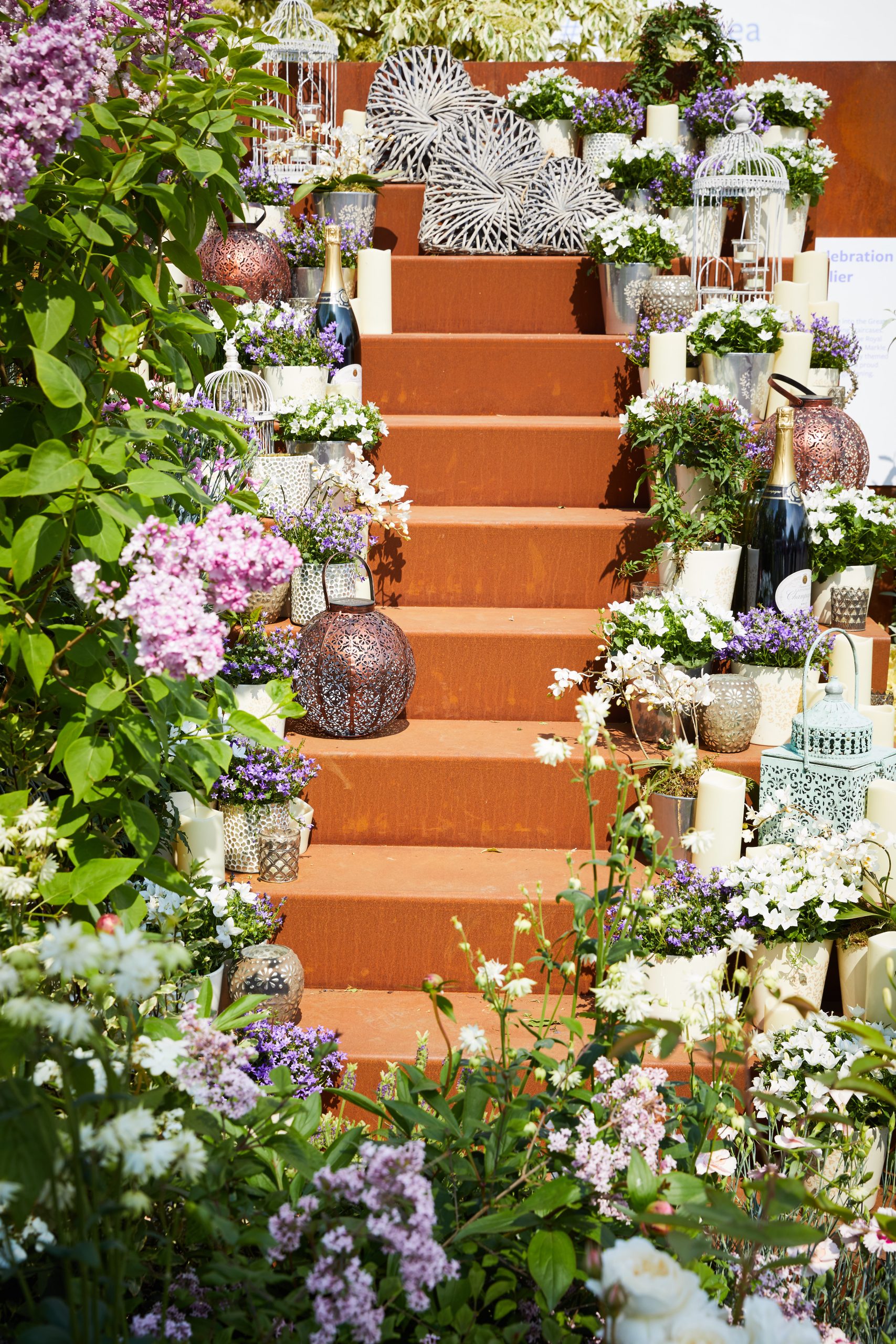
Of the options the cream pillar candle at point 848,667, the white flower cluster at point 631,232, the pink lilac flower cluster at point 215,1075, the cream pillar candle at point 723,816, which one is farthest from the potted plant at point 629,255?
the pink lilac flower cluster at point 215,1075

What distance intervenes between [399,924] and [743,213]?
3.40 m

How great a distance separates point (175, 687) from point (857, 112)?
16.7 feet

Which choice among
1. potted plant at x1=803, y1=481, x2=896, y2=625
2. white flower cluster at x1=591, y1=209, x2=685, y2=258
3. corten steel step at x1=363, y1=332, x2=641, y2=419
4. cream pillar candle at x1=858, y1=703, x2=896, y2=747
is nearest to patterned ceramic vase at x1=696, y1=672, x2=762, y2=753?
cream pillar candle at x1=858, y1=703, x2=896, y2=747

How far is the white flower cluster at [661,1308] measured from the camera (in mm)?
768

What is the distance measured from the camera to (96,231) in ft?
4.47

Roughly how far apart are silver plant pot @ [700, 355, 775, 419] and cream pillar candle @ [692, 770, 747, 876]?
1.44 m

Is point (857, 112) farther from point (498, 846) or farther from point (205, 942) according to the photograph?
point (205, 942)

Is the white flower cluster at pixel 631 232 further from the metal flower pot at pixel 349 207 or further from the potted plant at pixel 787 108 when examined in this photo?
the potted plant at pixel 787 108

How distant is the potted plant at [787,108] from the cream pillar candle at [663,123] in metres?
0.30

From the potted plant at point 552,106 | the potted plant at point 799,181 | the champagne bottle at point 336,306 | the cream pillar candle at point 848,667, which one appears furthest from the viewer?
the potted plant at point 552,106

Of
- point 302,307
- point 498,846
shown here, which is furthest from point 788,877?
point 302,307

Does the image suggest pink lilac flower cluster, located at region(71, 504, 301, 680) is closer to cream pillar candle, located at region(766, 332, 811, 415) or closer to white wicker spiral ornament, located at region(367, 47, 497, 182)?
cream pillar candle, located at region(766, 332, 811, 415)

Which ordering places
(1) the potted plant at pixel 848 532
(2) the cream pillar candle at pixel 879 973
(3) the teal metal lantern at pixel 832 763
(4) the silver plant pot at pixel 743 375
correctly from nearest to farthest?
(2) the cream pillar candle at pixel 879 973
(3) the teal metal lantern at pixel 832 763
(1) the potted plant at pixel 848 532
(4) the silver plant pot at pixel 743 375

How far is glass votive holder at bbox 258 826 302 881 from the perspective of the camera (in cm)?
276
